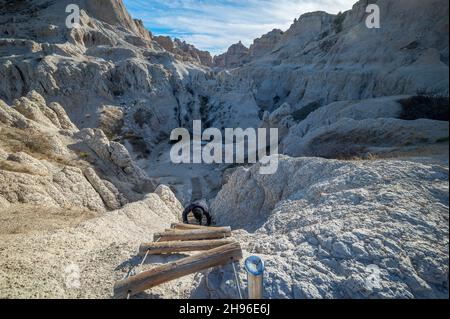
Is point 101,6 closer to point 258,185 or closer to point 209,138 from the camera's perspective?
point 209,138

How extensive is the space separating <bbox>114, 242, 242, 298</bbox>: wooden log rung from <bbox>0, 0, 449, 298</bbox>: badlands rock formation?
0.83 ft

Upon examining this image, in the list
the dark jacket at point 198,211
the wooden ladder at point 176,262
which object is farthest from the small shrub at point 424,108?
the wooden ladder at point 176,262

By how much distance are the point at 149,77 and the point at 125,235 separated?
44.9 metres

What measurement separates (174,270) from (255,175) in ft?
28.8

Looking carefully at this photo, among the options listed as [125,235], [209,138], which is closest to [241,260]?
[125,235]

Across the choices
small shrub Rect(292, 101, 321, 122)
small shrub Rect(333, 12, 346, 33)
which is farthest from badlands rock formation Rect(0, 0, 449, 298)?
small shrub Rect(333, 12, 346, 33)

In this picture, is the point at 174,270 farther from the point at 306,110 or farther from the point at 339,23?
the point at 339,23

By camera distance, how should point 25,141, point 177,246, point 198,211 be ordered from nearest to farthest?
1. point 177,246
2. point 198,211
3. point 25,141

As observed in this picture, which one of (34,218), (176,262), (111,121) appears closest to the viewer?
(176,262)

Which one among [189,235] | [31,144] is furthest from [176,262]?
[31,144]

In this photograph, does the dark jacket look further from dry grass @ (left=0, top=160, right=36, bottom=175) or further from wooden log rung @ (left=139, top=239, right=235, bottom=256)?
wooden log rung @ (left=139, top=239, right=235, bottom=256)

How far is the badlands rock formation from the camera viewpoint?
17.8ft

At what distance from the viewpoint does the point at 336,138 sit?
18422 millimetres

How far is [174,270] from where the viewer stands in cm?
519
